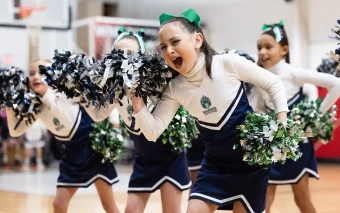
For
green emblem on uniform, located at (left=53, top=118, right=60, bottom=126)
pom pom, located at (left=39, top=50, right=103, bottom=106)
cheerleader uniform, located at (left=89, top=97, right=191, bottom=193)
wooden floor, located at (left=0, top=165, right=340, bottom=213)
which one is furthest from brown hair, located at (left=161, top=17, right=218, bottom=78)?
wooden floor, located at (left=0, top=165, right=340, bottom=213)

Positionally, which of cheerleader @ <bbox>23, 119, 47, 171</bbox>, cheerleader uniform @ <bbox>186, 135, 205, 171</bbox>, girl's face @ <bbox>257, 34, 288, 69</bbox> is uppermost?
girl's face @ <bbox>257, 34, 288, 69</bbox>

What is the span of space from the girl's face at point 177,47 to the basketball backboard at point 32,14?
10.5 meters

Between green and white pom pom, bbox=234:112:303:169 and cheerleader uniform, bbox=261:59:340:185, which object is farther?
cheerleader uniform, bbox=261:59:340:185

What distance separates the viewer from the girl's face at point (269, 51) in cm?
451

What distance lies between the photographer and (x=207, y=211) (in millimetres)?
3062

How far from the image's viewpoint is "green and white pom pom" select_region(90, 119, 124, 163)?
180 inches

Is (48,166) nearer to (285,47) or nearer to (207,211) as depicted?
(285,47)

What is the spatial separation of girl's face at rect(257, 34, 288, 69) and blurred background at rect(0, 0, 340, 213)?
266 inches

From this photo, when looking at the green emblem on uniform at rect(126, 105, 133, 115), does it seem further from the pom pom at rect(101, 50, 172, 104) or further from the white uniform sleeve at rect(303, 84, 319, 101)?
the white uniform sleeve at rect(303, 84, 319, 101)

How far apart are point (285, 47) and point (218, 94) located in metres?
1.61

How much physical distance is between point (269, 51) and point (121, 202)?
3.04 m

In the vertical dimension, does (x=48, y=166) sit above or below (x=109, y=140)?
below

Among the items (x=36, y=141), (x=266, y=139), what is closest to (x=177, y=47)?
(x=266, y=139)

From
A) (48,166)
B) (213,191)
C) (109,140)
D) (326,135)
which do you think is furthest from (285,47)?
(48,166)
